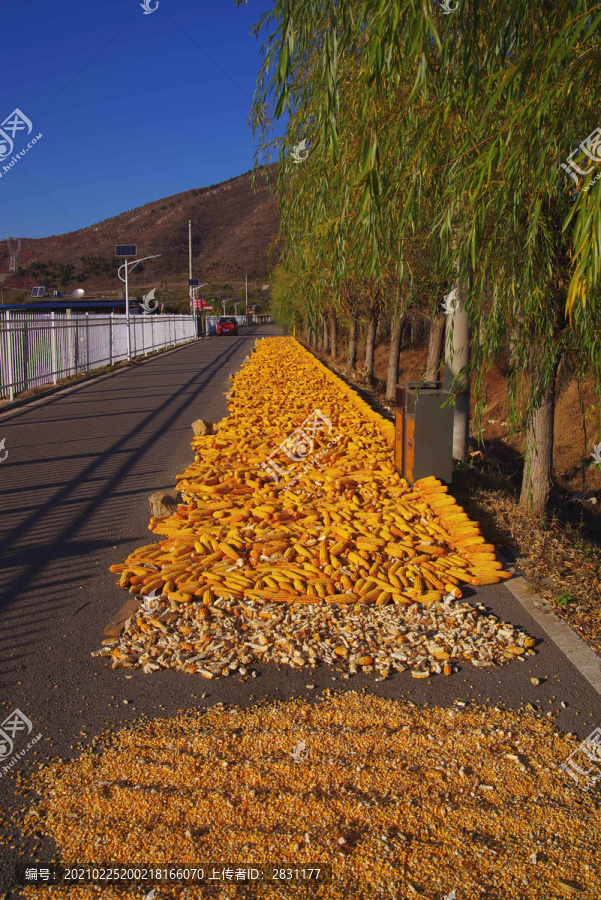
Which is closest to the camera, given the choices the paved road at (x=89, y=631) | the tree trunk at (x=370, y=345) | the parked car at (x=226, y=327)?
the paved road at (x=89, y=631)

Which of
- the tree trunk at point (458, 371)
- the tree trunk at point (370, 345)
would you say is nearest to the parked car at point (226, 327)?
the tree trunk at point (370, 345)

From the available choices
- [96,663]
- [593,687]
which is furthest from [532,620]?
[96,663]

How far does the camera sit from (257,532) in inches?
231

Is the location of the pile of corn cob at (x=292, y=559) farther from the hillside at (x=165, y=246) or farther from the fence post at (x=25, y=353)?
the hillside at (x=165, y=246)

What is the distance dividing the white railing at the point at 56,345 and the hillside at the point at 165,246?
87.3m

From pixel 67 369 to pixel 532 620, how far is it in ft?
59.9

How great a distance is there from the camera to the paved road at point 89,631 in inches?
135

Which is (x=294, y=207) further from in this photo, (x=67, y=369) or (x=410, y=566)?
(x=67, y=369)

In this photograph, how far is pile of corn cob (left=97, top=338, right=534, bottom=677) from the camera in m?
4.14

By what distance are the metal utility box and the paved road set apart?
2218mm

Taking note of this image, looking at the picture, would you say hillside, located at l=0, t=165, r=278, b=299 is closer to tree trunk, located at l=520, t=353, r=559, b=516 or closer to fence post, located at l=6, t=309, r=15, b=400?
fence post, located at l=6, t=309, r=15, b=400

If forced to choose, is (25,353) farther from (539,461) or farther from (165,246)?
(165,246)

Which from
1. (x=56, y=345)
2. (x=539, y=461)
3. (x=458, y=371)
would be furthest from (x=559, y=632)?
(x=56, y=345)

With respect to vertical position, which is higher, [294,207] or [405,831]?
[294,207]
